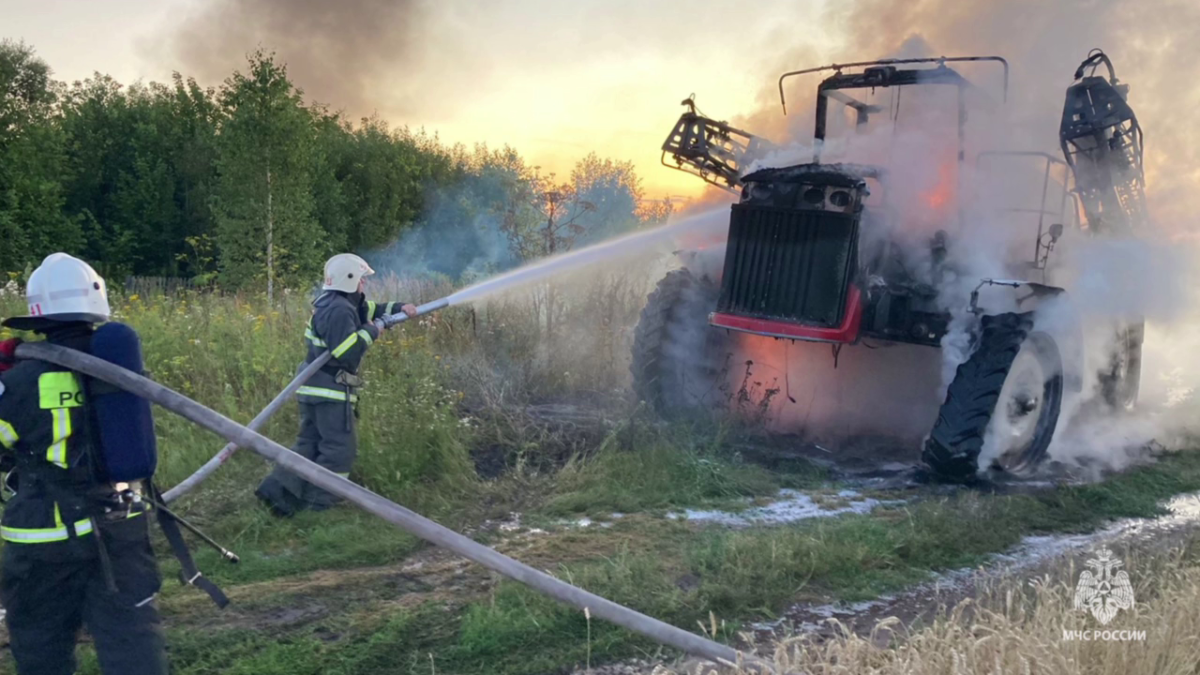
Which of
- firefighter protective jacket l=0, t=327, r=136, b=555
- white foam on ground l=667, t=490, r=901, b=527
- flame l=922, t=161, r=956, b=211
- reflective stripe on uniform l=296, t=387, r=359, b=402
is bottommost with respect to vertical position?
white foam on ground l=667, t=490, r=901, b=527

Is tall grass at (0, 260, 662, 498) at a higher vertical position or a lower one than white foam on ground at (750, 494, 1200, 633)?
higher

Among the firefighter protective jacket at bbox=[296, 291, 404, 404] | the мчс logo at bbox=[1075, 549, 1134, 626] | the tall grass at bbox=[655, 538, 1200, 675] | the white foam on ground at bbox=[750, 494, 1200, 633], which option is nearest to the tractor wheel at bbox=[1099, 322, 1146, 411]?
the white foam on ground at bbox=[750, 494, 1200, 633]

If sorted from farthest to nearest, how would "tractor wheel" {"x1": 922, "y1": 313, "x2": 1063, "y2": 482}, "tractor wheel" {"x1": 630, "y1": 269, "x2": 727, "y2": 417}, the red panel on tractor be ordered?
"tractor wheel" {"x1": 630, "y1": 269, "x2": 727, "y2": 417} < the red panel on tractor < "tractor wheel" {"x1": 922, "y1": 313, "x2": 1063, "y2": 482}

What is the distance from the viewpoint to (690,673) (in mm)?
Result: 3469

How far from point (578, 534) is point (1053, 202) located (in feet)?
18.0

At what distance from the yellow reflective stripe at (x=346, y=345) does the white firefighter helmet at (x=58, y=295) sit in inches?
108

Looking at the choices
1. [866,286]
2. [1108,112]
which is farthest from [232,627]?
[1108,112]

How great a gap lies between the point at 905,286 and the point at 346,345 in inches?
165

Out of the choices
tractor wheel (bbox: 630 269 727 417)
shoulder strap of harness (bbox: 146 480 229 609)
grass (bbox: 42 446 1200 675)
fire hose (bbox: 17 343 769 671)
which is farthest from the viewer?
tractor wheel (bbox: 630 269 727 417)

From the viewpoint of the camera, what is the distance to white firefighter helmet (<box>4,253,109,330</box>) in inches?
119

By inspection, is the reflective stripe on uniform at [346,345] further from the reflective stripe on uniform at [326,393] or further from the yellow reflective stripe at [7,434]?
the yellow reflective stripe at [7,434]

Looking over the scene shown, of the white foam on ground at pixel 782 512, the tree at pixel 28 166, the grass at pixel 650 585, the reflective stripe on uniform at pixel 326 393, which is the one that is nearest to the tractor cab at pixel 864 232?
the white foam on ground at pixel 782 512

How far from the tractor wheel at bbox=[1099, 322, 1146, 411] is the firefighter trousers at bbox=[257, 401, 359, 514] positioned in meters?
6.94

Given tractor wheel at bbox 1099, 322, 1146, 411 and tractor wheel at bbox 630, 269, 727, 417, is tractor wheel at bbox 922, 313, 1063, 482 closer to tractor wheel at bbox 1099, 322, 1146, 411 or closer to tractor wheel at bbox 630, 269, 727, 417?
tractor wheel at bbox 1099, 322, 1146, 411
